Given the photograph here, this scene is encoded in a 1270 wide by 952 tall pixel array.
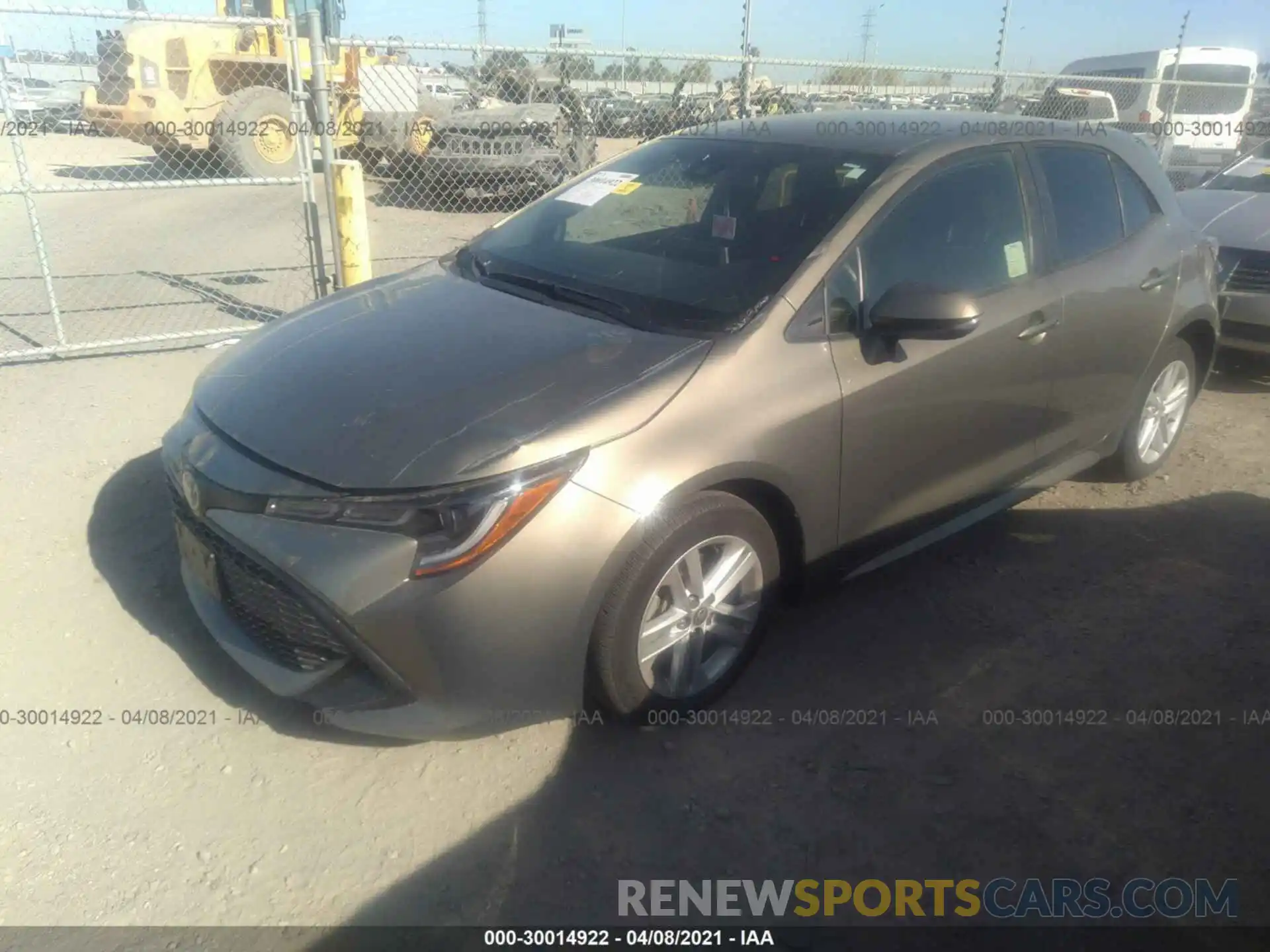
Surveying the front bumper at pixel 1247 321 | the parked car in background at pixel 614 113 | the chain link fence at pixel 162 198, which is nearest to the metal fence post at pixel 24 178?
the chain link fence at pixel 162 198

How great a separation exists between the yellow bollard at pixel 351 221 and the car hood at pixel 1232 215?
522 cm

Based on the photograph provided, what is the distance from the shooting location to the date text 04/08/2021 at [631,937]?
7.23 ft

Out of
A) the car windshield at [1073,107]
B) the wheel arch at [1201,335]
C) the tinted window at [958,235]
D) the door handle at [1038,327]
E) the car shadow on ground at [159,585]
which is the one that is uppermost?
the car windshield at [1073,107]

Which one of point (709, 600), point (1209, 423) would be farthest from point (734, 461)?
point (1209, 423)

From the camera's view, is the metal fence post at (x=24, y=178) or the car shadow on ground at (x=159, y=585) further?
the metal fence post at (x=24, y=178)

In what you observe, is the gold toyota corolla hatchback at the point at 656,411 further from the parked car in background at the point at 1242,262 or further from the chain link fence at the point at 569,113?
the chain link fence at the point at 569,113

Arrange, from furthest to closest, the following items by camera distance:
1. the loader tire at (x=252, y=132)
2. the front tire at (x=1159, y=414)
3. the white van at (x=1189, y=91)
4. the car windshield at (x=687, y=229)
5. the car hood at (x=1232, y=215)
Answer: the white van at (x=1189, y=91), the loader tire at (x=252, y=132), the car hood at (x=1232, y=215), the front tire at (x=1159, y=414), the car windshield at (x=687, y=229)

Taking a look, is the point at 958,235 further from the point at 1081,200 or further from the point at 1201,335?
the point at 1201,335

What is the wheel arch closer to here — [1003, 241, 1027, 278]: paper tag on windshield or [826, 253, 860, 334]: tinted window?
[1003, 241, 1027, 278]: paper tag on windshield

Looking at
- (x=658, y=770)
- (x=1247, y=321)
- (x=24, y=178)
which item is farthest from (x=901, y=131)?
(x=24, y=178)

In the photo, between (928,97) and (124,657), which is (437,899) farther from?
(928,97)

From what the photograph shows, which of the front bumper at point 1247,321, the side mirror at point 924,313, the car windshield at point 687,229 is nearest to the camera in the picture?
the side mirror at point 924,313

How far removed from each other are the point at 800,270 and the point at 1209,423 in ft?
13.0

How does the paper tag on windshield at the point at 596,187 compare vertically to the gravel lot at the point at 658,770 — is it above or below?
above
